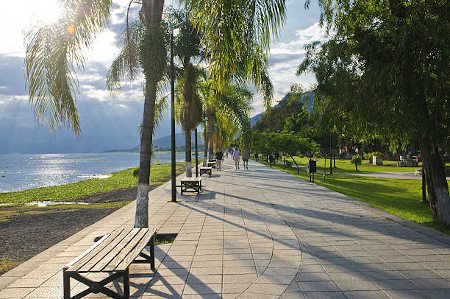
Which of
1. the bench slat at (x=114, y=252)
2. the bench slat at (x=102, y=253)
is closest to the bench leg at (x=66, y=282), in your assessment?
the bench slat at (x=102, y=253)

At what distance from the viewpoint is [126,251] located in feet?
16.3

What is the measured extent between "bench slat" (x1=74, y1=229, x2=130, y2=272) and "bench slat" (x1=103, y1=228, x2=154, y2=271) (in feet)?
0.52

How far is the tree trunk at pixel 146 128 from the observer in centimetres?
805

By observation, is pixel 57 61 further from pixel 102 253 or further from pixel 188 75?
pixel 188 75

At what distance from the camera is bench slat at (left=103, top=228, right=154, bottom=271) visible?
14.1ft

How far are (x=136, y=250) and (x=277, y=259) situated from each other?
7.78ft

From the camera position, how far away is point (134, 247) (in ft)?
17.2

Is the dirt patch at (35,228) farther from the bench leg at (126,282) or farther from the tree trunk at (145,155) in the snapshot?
the bench leg at (126,282)

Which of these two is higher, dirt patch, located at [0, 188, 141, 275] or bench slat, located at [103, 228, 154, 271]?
bench slat, located at [103, 228, 154, 271]

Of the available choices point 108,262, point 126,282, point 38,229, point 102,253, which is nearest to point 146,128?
point 102,253

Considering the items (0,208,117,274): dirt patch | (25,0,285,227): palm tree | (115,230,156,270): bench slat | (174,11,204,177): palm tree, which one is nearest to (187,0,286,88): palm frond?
(25,0,285,227): palm tree

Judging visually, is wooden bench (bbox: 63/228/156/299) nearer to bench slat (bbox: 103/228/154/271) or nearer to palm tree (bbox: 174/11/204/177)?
bench slat (bbox: 103/228/154/271)

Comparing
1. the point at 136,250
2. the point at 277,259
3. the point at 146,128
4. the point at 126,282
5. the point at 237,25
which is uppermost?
the point at 237,25

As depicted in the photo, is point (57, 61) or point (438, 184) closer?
point (57, 61)
